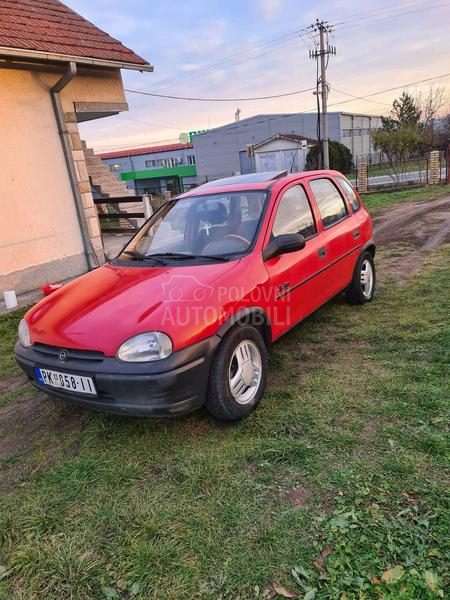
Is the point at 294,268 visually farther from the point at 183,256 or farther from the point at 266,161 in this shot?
the point at 266,161

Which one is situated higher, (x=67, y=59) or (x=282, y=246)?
(x=67, y=59)

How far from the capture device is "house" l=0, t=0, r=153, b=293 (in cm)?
647

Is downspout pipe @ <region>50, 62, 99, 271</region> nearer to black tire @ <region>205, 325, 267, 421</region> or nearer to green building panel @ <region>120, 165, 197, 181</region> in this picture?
black tire @ <region>205, 325, 267, 421</region>

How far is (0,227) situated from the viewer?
6441mm

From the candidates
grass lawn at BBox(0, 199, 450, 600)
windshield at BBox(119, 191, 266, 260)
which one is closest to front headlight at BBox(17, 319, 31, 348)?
grass lawn at BBox(0, 199, 450, 600)

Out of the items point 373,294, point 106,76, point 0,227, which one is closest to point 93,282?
point 373,294

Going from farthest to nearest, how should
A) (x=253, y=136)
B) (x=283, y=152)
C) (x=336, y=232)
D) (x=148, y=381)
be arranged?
(x=253, y=136) < (x=283, y=152) < (x=336, y=232) < (x=148, y=381)

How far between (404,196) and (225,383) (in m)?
16.2

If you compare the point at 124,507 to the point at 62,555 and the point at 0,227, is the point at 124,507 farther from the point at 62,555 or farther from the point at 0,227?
the point at 0,227

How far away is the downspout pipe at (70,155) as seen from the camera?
6.89 meters

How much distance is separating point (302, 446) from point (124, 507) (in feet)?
3.65

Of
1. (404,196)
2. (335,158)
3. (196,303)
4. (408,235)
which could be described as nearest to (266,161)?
(335,158)

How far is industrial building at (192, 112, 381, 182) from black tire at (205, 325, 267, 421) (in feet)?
133

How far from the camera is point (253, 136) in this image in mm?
47219
